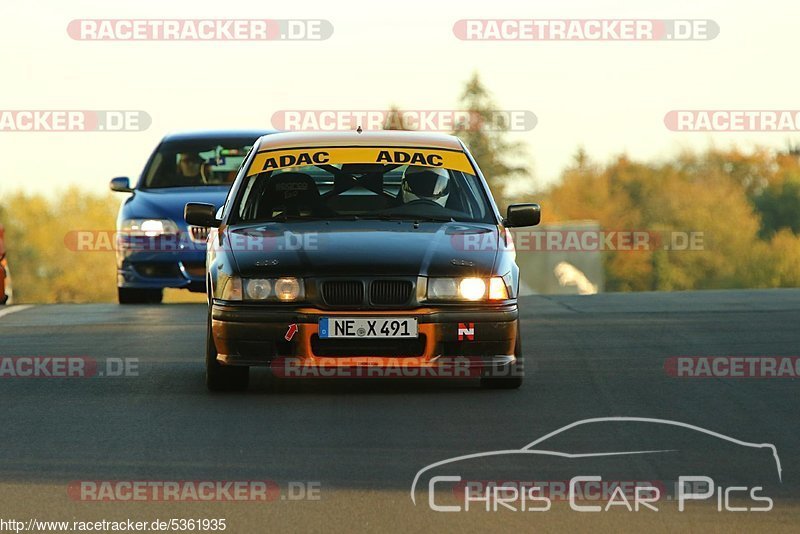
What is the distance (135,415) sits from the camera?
32.4 ft

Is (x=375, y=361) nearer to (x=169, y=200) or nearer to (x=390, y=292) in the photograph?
(x=390, y=292)

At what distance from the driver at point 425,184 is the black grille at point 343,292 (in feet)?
4.78

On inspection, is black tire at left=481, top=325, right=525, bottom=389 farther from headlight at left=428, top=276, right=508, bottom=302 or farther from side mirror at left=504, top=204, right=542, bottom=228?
side mirror at left=504, top=204, right=542, bottom=228

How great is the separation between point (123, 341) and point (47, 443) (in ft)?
18.9

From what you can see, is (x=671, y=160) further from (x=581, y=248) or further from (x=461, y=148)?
(x=461, y=148)

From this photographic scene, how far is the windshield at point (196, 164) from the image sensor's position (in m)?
20.0

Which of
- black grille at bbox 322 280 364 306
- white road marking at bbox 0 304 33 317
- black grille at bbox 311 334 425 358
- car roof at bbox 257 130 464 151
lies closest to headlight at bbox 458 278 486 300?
black grille at bbox 311 334 425 358

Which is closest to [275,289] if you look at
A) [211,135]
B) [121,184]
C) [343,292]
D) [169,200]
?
[343,292]

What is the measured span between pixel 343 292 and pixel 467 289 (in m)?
0.74

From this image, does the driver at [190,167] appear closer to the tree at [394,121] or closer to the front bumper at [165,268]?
the front bumper at [165,268]

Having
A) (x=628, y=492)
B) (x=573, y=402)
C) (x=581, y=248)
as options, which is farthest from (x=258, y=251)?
(x=581, y=248)

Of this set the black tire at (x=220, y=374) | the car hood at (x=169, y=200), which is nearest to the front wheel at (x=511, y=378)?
the black tire at (x=220, y=374)

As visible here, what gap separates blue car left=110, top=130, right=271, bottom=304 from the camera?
747 inches

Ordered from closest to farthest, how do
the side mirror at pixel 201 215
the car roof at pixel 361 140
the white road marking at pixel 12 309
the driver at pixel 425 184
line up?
the driver at pixel 425 184 < the side mirror at pixel 201 215 < the car roof at pixel 361 140 < the white road marking at pixel 12 309
